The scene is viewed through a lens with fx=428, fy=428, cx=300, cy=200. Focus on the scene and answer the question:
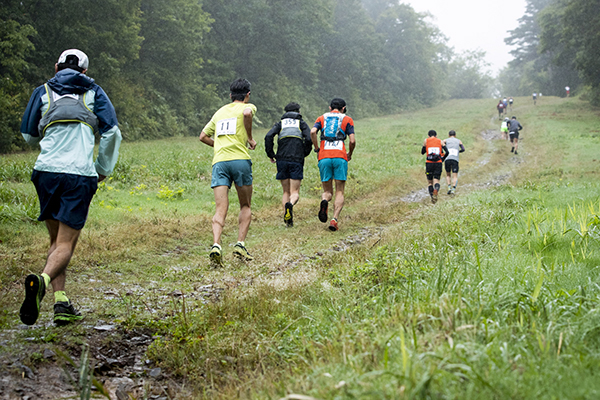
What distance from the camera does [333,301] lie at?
12.7 feet

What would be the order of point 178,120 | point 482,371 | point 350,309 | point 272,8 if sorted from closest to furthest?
point 482,371 < point 350,309 < point 178,120 < point 272,8

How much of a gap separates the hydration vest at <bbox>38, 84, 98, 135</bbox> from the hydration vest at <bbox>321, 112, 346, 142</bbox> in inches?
208

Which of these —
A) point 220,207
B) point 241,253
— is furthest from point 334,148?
point 241,253

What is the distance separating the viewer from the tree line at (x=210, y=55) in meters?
21.8

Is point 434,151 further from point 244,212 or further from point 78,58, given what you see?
point 78,58

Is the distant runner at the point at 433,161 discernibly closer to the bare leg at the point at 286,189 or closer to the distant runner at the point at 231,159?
the bare leg at the point at 286,189

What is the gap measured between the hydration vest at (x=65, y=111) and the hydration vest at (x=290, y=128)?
204 inches

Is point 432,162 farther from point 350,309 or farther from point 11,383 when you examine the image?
point 11,383

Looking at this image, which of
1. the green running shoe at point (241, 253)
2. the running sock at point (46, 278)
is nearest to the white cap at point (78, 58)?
the running sock at point (46, 278)

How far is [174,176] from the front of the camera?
12555 mm

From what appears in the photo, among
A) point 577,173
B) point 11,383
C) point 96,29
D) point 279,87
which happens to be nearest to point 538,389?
point 11,383

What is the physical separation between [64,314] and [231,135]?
3.29 metres

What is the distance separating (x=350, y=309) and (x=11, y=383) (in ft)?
7.82

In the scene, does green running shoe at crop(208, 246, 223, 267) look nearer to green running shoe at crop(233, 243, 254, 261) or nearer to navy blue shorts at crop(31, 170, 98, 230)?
green running shoe at crop(233, 243, 254, 261)
